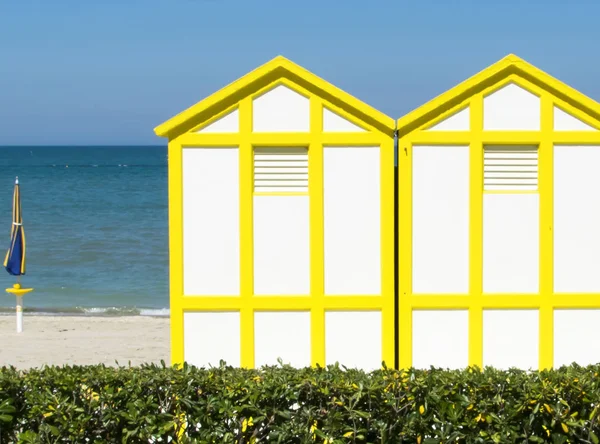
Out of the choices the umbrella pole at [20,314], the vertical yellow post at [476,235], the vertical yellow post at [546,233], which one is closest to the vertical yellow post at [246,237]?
the vertical yellow post at [476,235]

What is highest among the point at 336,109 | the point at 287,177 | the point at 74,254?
the point at 336,109

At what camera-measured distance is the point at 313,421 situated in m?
6.12

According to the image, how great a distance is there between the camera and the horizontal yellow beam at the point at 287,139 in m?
7.70

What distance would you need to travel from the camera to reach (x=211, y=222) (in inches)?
305

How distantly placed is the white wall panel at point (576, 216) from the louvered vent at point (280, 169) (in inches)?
90.6

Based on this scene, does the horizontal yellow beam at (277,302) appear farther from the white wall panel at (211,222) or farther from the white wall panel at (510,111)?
the white wall panel at (510,111)

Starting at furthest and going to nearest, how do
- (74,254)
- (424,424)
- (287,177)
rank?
1. (74,254)
2. (287,177)
3. (424,424)

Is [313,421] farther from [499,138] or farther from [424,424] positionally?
[499,138]

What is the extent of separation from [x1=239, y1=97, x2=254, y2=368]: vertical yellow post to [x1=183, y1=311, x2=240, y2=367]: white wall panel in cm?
7

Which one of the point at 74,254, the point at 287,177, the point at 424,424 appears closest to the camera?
the point at 424,424

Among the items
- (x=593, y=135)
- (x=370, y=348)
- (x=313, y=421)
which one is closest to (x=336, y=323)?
(x=370, y=348)

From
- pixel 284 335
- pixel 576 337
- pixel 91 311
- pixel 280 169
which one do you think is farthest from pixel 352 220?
pixel 91 311

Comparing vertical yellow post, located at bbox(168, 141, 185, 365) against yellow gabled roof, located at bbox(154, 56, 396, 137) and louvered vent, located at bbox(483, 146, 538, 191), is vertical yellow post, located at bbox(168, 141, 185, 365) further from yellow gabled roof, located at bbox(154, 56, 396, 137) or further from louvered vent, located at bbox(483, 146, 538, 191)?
louvered vent, located at bbox(483, 146, 538, 191)

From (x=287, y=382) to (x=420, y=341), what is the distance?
6.57 feet
